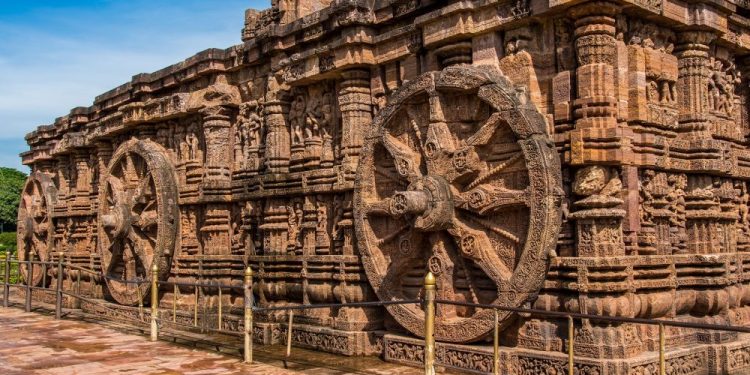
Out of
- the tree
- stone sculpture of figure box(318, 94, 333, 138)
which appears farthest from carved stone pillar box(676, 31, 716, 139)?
the tree

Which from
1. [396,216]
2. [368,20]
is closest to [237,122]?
[368,20]

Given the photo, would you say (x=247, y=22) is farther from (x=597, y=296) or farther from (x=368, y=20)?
(x=597, y=296)

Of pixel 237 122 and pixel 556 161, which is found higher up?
pixel 237 122

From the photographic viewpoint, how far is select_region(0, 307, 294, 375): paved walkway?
8.61 meters

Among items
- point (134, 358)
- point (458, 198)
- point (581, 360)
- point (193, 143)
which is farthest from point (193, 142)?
point (581, 360)

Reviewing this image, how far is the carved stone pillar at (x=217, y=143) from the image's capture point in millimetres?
12680

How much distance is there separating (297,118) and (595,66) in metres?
5.01

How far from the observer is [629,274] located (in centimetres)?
728

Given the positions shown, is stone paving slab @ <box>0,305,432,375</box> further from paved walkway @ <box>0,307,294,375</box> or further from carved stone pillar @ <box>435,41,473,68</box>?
carved stone pillar @ <box>435,41,473,68</box>

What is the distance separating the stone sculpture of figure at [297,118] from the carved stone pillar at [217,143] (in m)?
1.88

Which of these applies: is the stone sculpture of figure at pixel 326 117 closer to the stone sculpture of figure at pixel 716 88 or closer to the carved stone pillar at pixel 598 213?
the carved stone pillar at pixel 598 213

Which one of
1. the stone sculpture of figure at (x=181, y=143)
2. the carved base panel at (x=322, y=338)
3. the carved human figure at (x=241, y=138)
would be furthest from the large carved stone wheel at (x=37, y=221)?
the carved base panel at (x=322, y=338)

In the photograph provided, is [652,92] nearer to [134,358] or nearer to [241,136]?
[134,358]

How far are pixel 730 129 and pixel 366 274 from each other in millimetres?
4524
